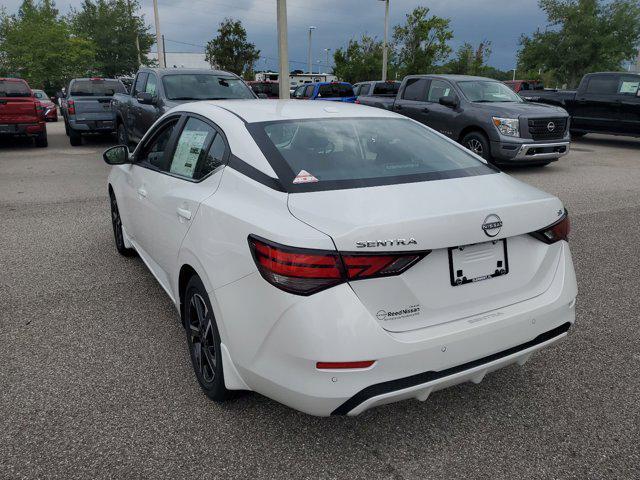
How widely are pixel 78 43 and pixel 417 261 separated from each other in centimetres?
4230

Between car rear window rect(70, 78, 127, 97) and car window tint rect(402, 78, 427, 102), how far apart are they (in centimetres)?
802

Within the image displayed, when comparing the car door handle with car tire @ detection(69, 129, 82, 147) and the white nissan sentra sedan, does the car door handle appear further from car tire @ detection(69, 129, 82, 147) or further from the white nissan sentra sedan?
car tire @ detection(69, 129, 82, 147)

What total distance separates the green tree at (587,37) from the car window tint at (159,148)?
109 ft

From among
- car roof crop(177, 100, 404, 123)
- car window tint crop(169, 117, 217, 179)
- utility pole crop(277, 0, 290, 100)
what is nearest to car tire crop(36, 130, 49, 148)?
utility pole crop(277, 0, 290, 100)

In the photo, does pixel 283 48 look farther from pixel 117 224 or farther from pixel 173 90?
pixel 117 224

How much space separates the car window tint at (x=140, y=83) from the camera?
11.2 m

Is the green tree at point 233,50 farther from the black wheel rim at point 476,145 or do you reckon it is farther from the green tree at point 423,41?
the black wheel rim at point 476,145

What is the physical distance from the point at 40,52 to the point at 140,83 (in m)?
28.7

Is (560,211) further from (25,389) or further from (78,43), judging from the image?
(78,43)

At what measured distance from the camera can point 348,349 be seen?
208 cm

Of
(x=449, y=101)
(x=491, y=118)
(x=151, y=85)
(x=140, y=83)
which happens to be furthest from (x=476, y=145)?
(x=140, y=83)

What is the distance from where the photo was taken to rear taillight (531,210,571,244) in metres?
2.54

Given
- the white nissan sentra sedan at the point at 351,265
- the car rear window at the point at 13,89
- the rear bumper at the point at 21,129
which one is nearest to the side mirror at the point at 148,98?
the rear bumper at the point at 21,129

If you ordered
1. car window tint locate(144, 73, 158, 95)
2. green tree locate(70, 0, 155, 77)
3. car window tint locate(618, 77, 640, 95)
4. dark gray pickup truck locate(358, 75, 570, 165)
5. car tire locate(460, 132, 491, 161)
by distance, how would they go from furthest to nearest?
1. green tree locate(70, 0, 155, 77)
2. car window tint locate(618, 77, 640, 95)
3. car window tint locate(144, 73, 158, 95)
4. car tire locate(460, 132, 491, 161)
5. dark gray pickup truck locate(358, 75, 570, 165)
